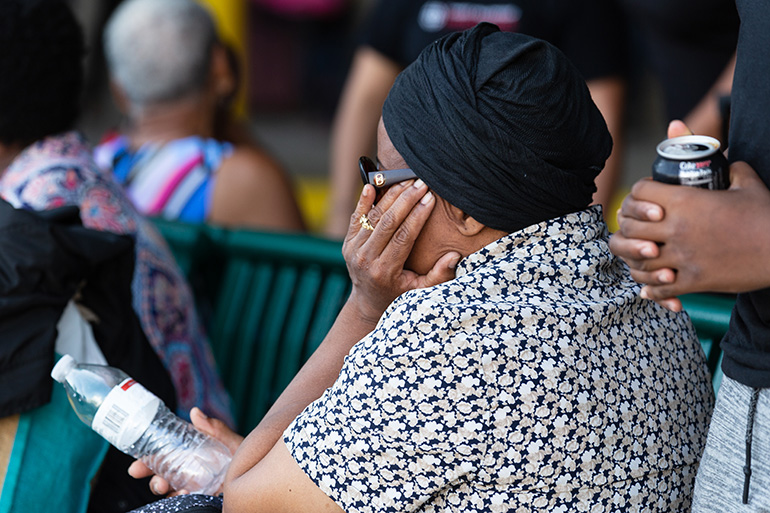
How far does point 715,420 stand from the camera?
1664 millimetres

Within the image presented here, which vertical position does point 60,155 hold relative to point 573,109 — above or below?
below

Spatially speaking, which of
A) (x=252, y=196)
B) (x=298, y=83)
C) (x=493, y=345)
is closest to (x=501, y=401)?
(x=493, y=345)

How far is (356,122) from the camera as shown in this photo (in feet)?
14.7

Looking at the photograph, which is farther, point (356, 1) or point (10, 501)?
point (356, 1)

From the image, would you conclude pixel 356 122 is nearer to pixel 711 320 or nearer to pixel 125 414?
pixel 711 320

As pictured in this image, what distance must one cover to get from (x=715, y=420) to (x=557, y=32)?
2.44m

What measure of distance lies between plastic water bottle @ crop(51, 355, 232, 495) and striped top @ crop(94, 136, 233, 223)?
176 centimetres

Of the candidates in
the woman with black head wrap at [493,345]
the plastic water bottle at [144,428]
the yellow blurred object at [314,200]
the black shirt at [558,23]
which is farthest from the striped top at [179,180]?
the yellow blurred object at [314,200]

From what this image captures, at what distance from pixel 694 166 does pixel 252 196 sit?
8.98ft

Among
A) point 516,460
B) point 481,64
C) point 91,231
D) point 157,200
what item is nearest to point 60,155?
point 91,231

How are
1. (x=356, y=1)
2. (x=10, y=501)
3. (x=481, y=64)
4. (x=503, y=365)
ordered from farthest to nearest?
(x=356, y=1) → (x=10, y=501) → (x=481, y=64) → (x=503, y=365)

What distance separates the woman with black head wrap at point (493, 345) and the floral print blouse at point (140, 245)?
1203mm

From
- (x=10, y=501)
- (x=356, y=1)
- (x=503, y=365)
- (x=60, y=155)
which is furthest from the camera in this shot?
(x=356, y=1)

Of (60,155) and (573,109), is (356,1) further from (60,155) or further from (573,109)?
(573,109)
